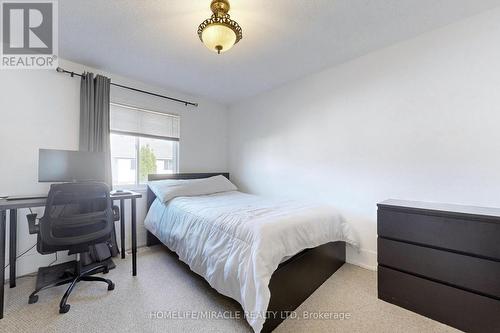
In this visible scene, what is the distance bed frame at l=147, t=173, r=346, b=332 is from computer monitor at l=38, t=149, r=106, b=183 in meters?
2.25

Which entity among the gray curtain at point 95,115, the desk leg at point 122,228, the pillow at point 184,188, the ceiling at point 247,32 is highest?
the ceiling at point 247,32

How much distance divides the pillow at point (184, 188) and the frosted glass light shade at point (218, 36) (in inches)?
72.8

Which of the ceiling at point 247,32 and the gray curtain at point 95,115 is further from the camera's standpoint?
the gray curtain at point 95,115

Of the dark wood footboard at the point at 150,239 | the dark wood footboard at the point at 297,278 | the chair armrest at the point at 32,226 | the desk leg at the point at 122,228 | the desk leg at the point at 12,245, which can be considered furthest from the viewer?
the dark wood footboard at the point at 150,239

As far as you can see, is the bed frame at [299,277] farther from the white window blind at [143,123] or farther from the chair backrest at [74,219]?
the white window blind at [143,123]

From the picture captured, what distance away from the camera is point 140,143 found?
318 centimetres

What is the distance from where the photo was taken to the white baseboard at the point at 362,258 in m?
2.36

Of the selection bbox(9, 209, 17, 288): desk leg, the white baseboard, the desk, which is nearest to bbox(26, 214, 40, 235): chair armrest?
the desk

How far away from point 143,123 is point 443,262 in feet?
12.0

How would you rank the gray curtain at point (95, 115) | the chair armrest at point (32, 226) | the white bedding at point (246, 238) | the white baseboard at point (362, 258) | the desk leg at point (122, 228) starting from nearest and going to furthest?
the white bedding at point (246, 238) < the chair armrest at point (32, 226) < the white baseboard at point (362, 258) < the gray curtain at point (95, 115) < the desk leg at point (122, 228)

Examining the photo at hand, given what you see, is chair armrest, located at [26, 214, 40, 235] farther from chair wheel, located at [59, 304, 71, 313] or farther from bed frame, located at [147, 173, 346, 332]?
bed frame, located at [147, 173, 346, 332]

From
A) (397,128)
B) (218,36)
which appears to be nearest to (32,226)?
(218,36)

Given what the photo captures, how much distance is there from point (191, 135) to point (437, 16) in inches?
130

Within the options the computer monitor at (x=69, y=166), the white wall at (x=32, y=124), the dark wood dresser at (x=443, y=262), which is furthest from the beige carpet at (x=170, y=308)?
the computer monitor at (x=69, y=166)
